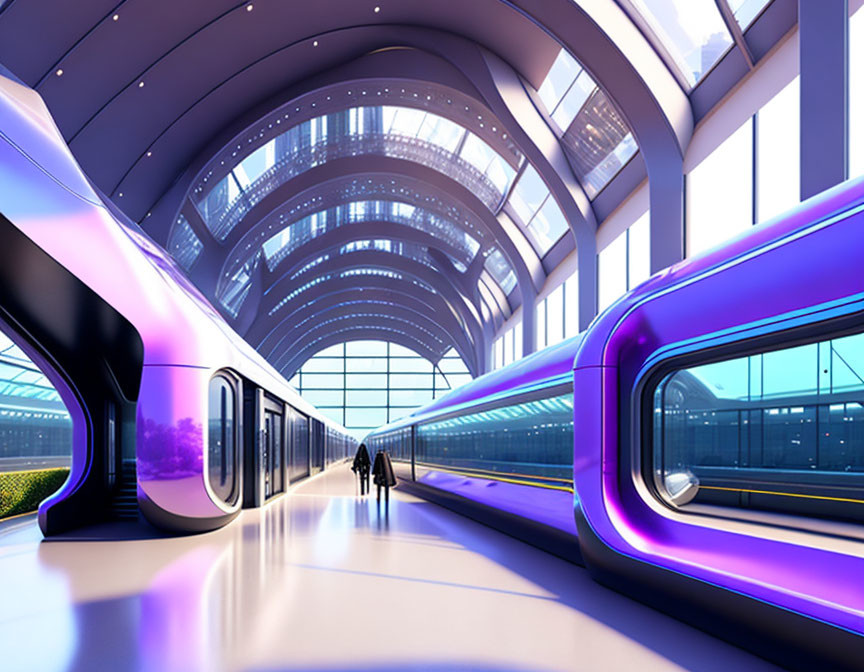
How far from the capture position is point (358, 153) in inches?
1027

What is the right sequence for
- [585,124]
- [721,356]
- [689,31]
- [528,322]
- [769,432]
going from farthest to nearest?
[528,322] < [585,124] < [689,31] < [721,356] < [769,432]

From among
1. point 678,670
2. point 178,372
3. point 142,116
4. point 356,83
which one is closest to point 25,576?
point 178,372

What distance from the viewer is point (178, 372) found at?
10000 millimetres

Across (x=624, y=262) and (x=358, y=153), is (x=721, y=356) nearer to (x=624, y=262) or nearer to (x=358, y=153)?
(x=624, y=262)

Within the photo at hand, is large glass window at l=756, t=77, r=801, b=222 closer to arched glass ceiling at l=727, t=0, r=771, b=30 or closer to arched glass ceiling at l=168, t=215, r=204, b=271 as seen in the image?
arched glass ceiling at l=727, t=0, r=771, b=30

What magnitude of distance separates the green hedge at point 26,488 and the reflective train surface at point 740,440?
929 centimetres

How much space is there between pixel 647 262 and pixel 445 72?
790 cm

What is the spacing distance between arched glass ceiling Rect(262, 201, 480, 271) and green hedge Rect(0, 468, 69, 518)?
63.1ft

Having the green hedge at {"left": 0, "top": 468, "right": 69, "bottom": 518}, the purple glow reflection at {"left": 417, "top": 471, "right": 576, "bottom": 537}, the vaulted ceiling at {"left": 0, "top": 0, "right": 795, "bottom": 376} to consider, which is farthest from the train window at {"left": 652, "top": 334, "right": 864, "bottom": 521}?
the green hedge at {"left": 0, "top": 468, "right": 69, "bottom": 518}

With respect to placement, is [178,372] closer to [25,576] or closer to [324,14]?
[25,576]

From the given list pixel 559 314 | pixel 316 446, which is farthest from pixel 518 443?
pixel 316 446

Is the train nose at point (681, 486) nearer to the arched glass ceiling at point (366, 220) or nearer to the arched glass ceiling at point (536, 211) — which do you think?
the arched glass ceiling at point (536, 211)

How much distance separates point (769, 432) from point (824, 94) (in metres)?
5.83

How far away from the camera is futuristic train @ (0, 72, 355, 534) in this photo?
8.17m
